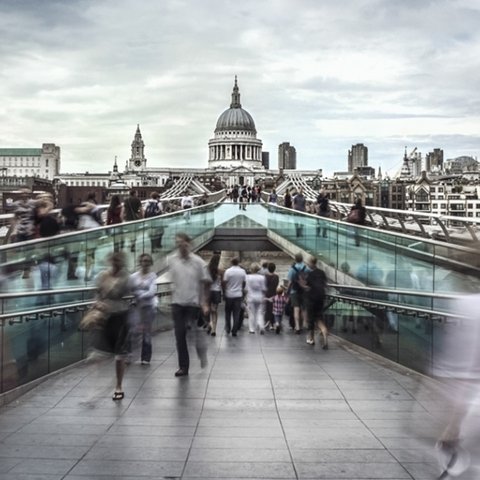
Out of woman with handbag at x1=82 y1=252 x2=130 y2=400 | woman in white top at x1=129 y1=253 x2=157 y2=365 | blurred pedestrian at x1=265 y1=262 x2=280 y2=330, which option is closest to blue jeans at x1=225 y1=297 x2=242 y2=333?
blurred pedestrian at x1=265 y1=262 x2=280 y2=330

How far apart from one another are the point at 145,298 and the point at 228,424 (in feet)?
10.8

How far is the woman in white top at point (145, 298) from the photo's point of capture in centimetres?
1030

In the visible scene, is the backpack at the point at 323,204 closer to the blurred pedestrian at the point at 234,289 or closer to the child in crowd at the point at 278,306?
the child in crowd at the point at 278,306

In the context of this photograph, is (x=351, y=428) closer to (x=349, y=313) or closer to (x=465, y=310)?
(x=465, y=310)

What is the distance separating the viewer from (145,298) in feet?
34.1

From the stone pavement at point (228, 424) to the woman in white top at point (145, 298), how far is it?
0.30 m

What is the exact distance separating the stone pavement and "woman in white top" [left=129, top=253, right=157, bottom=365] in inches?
11.9

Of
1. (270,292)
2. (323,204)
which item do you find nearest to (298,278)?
(270,292)

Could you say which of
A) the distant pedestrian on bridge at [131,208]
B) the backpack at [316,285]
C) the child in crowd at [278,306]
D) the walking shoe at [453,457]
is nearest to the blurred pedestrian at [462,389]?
the walking shoe at [453,457]

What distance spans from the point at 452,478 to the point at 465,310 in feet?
4.07

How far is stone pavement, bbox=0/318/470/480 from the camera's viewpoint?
6074 mm

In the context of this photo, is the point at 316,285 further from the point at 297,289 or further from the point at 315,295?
the point at 297,289

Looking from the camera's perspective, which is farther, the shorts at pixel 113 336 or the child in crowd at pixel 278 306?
the child in crowd at pixel 278 306

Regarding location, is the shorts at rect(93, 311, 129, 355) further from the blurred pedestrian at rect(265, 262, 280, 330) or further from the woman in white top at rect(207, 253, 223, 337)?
the blurred pedestrian at rect(265, 262, 280, 330)
